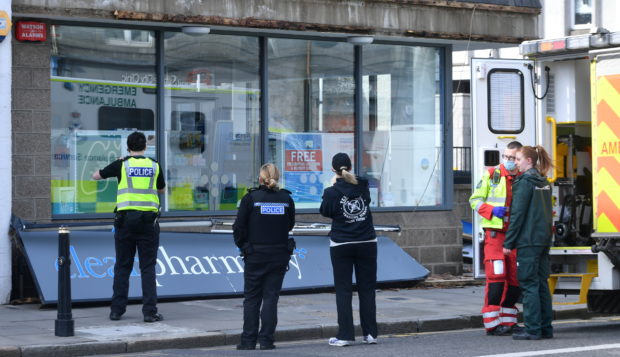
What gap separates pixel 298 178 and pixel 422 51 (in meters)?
2.83

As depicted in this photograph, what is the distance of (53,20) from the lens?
13.4m

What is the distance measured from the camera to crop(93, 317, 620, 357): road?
32.4 feet

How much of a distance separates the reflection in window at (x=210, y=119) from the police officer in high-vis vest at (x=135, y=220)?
2.70 meters

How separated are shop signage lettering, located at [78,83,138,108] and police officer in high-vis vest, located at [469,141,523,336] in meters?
4.93

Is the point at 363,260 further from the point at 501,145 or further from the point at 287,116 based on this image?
the point at 287,116

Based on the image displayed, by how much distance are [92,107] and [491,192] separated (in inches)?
204

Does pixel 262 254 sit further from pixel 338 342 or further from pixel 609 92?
pixel 609 92

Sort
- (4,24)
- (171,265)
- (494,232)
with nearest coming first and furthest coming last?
(494,232) → (4,24) → (171,265)

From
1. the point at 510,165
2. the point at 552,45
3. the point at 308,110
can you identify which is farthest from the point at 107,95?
the point at 552,45

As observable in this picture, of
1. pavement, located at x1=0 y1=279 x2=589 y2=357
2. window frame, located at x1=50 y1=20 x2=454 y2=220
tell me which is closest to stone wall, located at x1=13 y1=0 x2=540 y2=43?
window frame, located at x1=50 y1=20 x2=454 y2=220

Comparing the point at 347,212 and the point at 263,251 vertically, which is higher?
the point at 347,212

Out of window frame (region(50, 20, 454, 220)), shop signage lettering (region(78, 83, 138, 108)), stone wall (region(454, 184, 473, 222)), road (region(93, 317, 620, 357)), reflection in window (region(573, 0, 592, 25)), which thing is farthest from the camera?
reflection in window (region(573, 0, 592, 25))

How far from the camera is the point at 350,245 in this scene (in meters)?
10.7

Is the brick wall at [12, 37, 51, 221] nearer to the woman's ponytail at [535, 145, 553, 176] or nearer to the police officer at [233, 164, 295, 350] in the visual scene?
the police officer at [233, 164, 295, 350]
